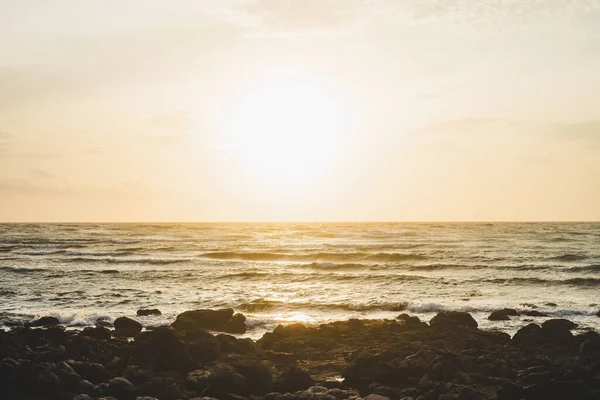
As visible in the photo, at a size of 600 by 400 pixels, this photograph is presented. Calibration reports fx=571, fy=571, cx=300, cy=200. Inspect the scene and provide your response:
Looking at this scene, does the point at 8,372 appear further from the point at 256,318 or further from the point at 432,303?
the point at 432,303

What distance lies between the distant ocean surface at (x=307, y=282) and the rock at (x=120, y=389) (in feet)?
28.3

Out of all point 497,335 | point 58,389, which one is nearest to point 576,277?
point 497,335

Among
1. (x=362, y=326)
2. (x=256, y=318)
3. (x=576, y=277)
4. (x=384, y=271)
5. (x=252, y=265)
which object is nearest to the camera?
(x=362, y=326)

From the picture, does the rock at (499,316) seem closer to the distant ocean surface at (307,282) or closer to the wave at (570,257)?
the distant ocean surface at (307,282)

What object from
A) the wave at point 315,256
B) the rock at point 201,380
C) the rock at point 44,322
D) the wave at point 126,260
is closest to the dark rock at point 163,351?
the rock at point 201,380

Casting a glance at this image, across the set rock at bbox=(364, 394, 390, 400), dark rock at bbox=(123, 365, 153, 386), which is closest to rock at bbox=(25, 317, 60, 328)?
dark rock at bbox=(123, 365, 153, 386)

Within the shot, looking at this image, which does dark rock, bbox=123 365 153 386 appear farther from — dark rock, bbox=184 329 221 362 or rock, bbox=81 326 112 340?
rock, bbox=81 326 112 340

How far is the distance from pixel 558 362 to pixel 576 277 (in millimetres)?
25334

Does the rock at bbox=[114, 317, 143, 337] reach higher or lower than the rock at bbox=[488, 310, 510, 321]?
lower

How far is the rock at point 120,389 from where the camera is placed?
12297 millimetres

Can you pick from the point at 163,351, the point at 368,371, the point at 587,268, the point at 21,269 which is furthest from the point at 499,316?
the point at 21,269

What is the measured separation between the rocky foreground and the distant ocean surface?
400 centimetres

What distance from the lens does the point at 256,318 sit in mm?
23609

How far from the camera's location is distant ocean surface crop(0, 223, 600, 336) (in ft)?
84.2
